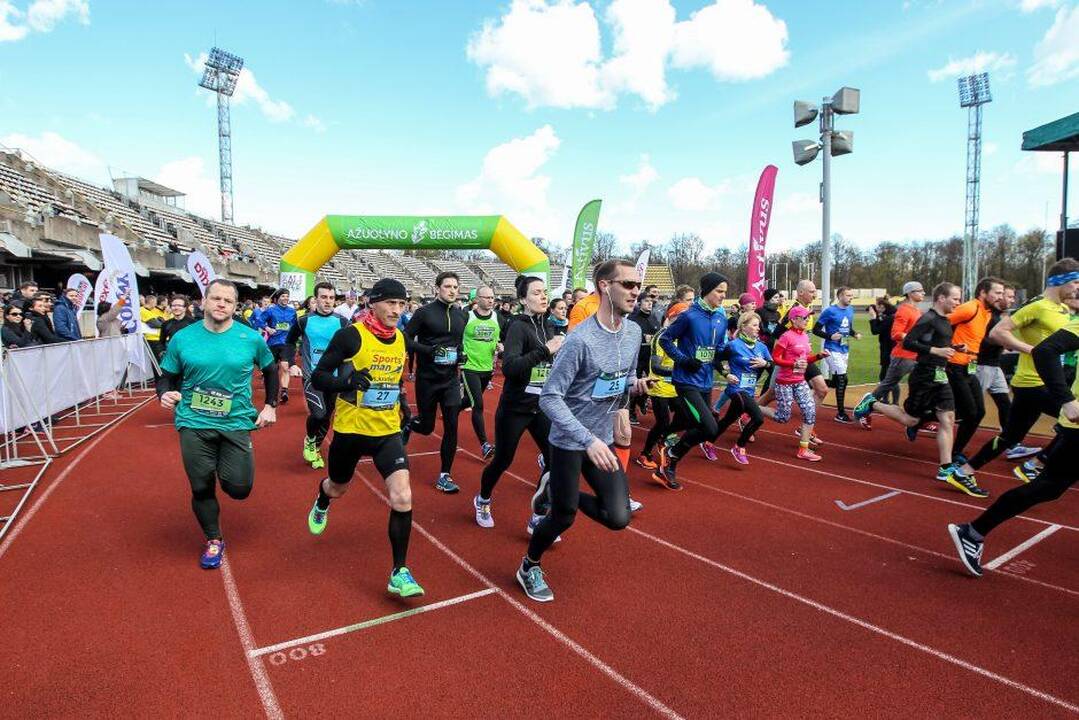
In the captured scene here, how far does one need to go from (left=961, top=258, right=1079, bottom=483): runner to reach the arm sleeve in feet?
0.63

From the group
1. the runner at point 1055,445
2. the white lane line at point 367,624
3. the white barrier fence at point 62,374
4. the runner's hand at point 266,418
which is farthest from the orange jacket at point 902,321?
the white barrier fence at point 62,374

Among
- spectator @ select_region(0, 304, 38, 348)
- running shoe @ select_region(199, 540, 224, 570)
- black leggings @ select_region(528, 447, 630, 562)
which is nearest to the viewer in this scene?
black leggings @ select_region(528, 447, 630, 562)

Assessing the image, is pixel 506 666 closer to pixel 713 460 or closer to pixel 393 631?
pixel 393 631

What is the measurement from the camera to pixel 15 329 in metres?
9.44

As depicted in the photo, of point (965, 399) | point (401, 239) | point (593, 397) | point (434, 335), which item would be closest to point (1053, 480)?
point (965, 399)

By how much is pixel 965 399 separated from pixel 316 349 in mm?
7196

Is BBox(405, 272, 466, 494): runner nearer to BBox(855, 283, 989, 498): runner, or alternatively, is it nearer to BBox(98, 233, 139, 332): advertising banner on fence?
BBox(855, 283, 989, 498): runner

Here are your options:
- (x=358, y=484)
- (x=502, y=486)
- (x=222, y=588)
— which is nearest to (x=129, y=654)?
(x=222, y=588)

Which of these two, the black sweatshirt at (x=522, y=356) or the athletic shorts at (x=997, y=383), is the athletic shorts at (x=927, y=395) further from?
the black sweatshirt at (x=522, y=356)

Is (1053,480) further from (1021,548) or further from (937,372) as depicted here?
(937,372)

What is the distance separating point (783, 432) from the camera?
898 cm

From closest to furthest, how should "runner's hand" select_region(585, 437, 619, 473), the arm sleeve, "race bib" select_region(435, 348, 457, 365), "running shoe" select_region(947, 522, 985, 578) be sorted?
"runner's hand" select_region(585, 437, 619, 473)
the arm sleeve
"running shoe" select_region(947, 522, 985, 578)
"race bib" select_region(435, 348, 457, 365)

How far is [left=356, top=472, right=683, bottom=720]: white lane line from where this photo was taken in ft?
9.27

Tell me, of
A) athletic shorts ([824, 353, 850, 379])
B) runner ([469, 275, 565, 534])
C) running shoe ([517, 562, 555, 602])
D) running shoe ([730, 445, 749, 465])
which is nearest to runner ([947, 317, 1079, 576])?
running shoe ([517, 562, 555, 602])
